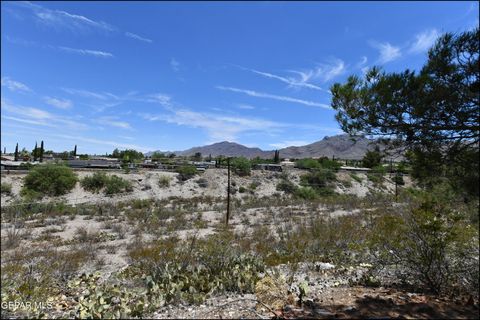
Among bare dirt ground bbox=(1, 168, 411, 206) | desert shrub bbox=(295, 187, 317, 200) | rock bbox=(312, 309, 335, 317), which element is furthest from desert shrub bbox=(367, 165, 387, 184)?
rock bbox=(312, 309, 335, 317)

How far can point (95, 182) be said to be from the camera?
30.9m

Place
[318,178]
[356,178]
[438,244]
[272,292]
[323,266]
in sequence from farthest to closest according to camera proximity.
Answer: [356,178] → [318,178] → [323,266] → [272,292] → [438,244]

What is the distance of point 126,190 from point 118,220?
44.5 feet

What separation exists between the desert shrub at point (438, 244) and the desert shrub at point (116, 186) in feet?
91.2

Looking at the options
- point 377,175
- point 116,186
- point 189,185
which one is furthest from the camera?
point 377,175

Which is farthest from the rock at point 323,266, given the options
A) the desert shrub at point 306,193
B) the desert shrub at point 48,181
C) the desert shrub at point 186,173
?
the desert shrub at point 186,173

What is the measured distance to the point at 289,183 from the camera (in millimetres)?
39250

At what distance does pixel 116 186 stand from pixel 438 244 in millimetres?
28881

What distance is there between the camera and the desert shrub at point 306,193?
113 ft

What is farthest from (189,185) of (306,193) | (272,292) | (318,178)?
(272,292)

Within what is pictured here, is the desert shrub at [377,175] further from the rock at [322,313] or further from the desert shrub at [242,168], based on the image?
the rock at [322,313]

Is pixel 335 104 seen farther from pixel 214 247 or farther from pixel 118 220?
pixel 118 220

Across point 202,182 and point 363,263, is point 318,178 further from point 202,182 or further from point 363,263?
point 363,263

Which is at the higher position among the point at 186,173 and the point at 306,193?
the point at 186,173
